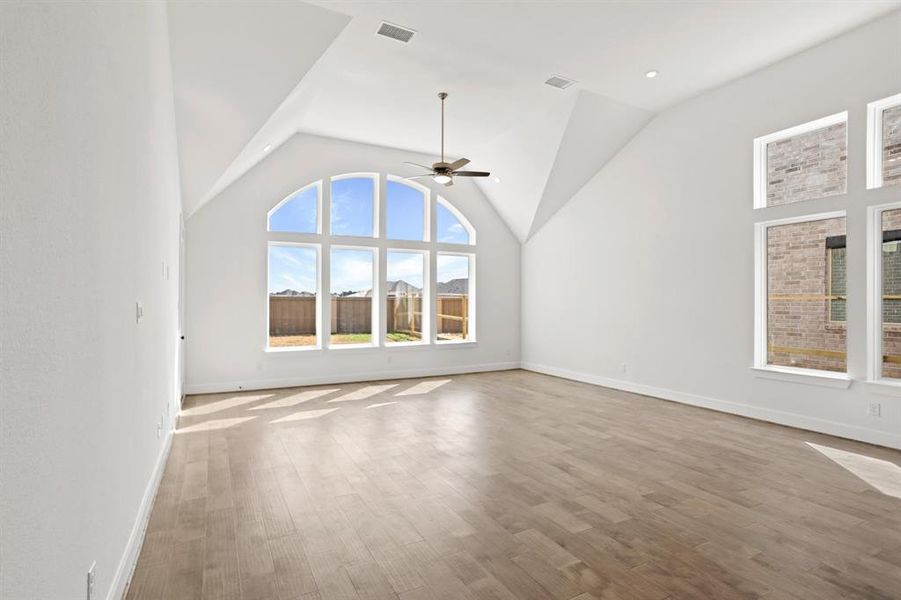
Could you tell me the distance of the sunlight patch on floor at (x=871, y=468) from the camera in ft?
10.7

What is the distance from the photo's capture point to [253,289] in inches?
264

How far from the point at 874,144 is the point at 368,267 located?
21.0 feet

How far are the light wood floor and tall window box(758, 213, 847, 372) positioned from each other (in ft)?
2.80

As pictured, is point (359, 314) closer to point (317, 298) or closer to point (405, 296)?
point (317, 298)

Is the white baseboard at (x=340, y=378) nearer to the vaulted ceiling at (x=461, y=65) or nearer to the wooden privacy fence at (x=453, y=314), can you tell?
the wooden privacy fence at (x=453, y=314)

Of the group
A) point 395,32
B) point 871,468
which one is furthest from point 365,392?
point 871,468

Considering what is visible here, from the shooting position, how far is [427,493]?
10.3 feet

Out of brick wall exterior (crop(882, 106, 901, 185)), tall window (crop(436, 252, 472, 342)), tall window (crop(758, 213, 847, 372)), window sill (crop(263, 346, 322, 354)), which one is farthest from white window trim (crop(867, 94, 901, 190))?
window sill (crop(263, 346, 322, 354))

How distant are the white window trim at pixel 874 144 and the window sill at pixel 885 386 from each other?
1774 millimetres

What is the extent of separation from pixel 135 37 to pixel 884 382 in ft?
20.1

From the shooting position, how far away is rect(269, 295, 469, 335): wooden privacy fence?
7.05 meters

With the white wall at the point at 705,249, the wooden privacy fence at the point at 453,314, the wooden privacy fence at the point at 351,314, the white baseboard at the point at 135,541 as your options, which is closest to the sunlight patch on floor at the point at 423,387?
the wooden privacy fence at the point at 453,314

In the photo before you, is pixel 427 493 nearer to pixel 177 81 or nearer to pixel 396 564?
pixel 396 564

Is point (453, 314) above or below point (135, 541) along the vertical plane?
above
